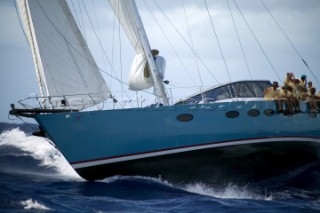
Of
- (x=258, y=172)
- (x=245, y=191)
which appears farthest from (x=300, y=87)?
(x=245, y=191)

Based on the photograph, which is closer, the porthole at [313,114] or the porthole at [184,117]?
the porthole at [184,117]

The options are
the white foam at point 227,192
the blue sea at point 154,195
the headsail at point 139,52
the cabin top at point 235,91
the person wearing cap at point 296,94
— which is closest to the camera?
the blue sea at point 154,195

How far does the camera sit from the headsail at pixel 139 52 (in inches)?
443

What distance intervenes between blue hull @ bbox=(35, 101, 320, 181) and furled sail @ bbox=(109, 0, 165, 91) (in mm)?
1587

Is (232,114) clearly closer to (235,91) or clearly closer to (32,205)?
(235,91)

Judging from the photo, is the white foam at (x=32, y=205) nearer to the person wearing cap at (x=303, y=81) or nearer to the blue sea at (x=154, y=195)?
the blue sea at (x=154, y=195)

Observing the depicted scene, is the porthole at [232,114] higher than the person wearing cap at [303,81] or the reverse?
the reverse

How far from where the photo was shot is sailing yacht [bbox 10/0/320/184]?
10.1 metres

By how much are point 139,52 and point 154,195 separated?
15.8 feet

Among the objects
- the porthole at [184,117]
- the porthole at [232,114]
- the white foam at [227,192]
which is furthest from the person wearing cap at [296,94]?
the porthole at [184,117]

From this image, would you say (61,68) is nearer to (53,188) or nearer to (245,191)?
(53,188)

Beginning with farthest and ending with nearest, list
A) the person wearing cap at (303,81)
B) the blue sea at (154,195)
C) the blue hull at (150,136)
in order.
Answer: the person wearing cap at (303,81), the blue hull at (150,136), the blue sea at (154,195)

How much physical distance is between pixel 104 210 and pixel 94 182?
3.19 metres

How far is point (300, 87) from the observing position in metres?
12.1
